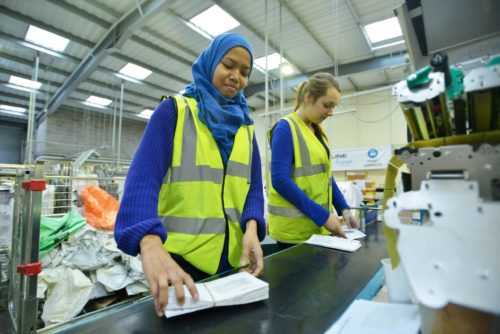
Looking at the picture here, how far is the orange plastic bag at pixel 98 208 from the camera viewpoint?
8.93 ft

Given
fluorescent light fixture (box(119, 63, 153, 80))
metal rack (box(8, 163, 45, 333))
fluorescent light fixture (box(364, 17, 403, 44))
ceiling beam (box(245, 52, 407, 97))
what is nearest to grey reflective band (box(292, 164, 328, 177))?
metal rack (box(8, 163, 45, 333))

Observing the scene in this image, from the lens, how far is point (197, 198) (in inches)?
30.1

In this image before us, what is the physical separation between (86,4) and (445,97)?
4652 millimetres

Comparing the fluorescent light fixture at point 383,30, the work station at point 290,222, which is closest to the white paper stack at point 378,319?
the work station at point 290,222

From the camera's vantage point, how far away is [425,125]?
506mm

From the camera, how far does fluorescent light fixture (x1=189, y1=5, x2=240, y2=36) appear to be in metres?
3.90

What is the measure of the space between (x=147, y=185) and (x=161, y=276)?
0.23 metres

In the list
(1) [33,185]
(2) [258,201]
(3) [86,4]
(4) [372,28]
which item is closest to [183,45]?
(3) [86,4]

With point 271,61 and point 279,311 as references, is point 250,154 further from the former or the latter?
point 271,61

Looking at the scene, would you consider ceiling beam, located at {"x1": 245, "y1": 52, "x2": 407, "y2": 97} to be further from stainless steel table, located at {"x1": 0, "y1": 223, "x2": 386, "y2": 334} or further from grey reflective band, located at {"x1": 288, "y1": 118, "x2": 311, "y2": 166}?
stainless steel table, located at {"x1": 0, "y1": 223, "x2": 386, "y2": 334}

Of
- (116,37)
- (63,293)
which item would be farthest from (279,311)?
(116,37)

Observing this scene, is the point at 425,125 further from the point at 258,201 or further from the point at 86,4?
the point at 86,4

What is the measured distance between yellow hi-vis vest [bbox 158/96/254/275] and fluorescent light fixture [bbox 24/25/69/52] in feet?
16.1

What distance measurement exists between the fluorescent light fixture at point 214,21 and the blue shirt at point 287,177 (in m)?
Result: 3.35
